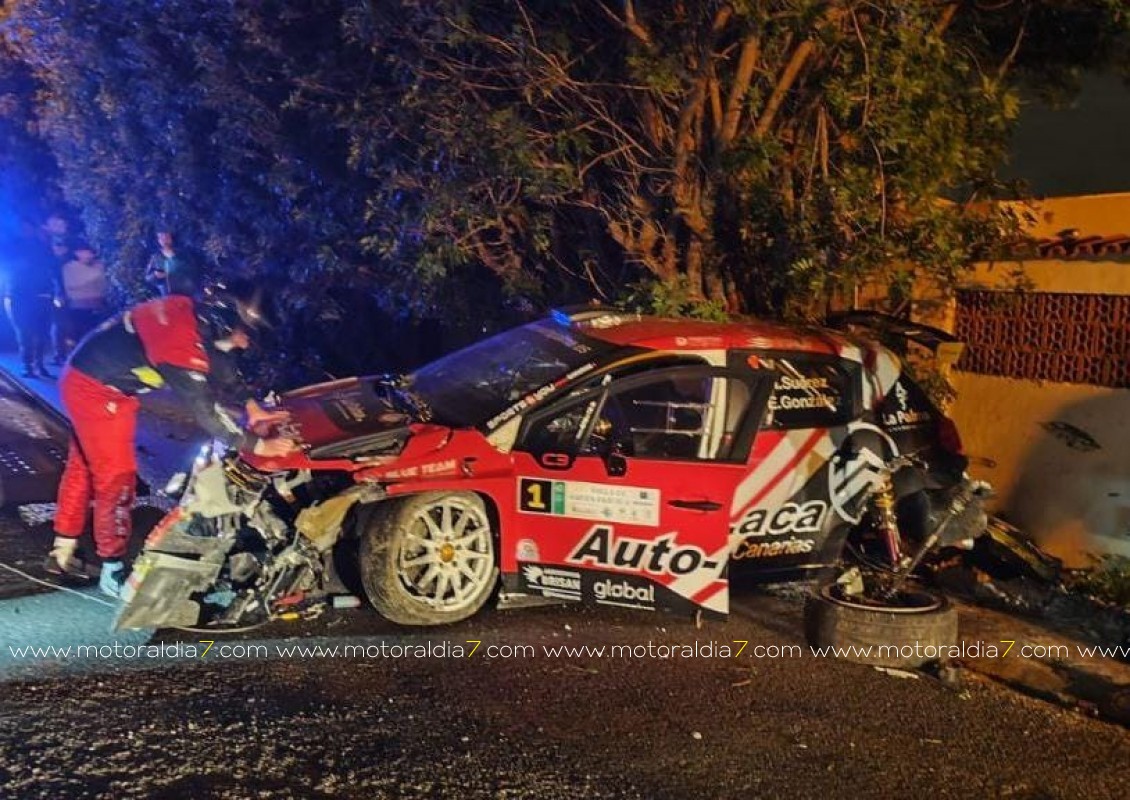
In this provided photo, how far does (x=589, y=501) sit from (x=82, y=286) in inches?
400

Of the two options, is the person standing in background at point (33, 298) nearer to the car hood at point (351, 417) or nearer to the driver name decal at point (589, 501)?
the car hood at point (351, 417)

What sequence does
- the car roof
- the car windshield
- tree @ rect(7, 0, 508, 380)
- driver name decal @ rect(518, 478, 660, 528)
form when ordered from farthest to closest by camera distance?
tree @ rect(7, 0, 508, 380) < the car roof < the car windshield < driver name decal @ rect(518, 478, 660, 528)

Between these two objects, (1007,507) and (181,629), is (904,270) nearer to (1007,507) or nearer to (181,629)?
(1007,507)

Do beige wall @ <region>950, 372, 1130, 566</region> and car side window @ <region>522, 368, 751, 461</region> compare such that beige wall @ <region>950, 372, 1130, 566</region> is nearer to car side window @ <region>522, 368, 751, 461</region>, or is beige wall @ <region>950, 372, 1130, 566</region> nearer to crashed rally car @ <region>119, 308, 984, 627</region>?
crashed rally car @ <region>119, 308, 984, 627</region>

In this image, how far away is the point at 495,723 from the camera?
425 centimetres

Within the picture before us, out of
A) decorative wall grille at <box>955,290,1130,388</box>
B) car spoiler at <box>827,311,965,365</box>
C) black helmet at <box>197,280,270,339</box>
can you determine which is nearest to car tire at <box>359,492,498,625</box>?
black helmet at <box>197,280,270,339</box>

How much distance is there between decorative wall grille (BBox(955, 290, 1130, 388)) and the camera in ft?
22.4

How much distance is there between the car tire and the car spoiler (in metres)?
3.16

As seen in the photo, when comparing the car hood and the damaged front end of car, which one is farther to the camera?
the car hood

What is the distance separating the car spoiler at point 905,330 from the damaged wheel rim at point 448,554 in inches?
125

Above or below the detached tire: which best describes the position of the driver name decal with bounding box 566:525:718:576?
above

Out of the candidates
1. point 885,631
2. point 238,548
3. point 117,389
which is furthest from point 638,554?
point 117,389

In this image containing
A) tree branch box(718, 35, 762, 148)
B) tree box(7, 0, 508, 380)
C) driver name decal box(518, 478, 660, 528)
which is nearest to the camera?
driver name decal box(518, 478, 660, 528)

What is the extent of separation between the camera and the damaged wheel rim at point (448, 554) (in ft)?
16.6
